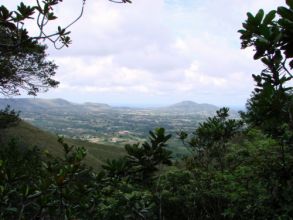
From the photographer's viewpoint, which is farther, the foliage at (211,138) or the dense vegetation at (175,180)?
the foliage at (211,138)

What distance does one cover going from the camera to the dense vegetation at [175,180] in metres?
4.29

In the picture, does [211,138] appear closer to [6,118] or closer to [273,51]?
[273,51]

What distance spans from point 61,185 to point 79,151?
0.84m

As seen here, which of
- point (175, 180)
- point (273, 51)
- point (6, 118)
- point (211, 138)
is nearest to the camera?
point (273, 51)

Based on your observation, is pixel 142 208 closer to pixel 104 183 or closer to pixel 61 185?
pixel 104 183

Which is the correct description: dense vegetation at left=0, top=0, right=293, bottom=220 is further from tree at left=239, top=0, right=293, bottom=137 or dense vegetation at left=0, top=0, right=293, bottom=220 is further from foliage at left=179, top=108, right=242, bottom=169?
foliage at left=179, top=108, right=242, bottom=169

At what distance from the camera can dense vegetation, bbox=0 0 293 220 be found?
14.1ft

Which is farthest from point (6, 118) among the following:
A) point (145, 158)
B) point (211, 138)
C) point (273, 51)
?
point (273, 51)

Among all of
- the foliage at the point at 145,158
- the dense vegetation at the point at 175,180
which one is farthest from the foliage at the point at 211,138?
the foliage at the point at 145,158

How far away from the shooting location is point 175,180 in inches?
405

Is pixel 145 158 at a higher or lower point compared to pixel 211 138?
higher

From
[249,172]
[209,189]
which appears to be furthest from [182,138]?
[249,172]

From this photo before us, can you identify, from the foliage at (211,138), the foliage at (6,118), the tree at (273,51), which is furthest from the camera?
the foliage at (6,118)

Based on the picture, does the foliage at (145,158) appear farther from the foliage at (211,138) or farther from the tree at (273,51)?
the foliage at (211,138)
